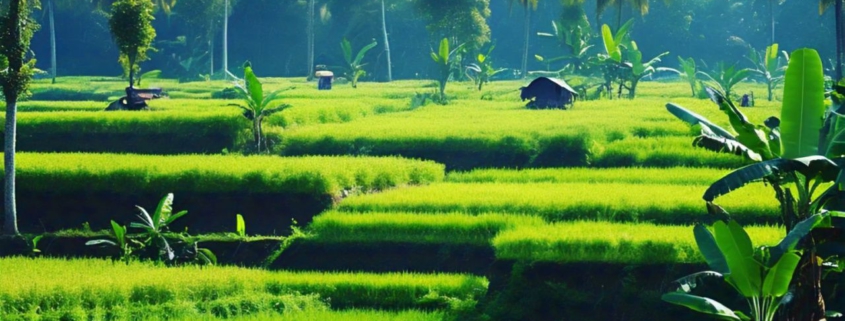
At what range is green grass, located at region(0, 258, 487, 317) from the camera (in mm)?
8844

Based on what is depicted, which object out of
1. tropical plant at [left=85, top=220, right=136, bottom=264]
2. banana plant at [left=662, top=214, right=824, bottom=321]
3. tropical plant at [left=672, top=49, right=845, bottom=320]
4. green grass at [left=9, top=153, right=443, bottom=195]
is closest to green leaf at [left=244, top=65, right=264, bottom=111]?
green grass at [left=9, top=153, right=443, bottom=195]

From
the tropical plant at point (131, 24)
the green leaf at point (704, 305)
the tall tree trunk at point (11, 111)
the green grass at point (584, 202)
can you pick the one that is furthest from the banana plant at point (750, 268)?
the tropical plant at point (131, 24)

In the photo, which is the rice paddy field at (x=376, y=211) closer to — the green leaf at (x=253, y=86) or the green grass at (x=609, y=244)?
the green grass at (x=609, y=244)

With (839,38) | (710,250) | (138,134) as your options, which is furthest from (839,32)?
(710,250)

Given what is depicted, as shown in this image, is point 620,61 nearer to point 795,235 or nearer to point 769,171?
point 769,171

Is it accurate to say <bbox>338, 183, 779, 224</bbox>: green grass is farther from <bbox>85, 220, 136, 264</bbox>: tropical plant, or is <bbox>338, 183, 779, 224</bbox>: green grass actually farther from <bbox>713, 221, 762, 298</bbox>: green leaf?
<bbox>713, 221, 762, 298</bbox>: green leaf

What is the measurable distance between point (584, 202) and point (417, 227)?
1795 millimetres

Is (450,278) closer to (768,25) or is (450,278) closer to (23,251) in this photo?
(23,251)

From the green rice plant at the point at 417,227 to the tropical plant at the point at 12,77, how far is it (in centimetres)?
386

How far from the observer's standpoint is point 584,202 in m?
11.4

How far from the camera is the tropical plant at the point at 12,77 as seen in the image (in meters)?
12.7

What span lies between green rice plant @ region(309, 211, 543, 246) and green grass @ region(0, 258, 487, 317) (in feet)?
2.40

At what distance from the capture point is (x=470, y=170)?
1599 cm

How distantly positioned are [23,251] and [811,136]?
8.71m
